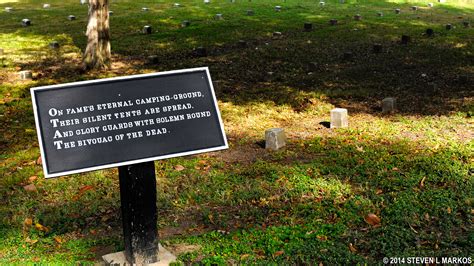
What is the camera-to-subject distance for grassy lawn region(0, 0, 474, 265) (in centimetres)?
572

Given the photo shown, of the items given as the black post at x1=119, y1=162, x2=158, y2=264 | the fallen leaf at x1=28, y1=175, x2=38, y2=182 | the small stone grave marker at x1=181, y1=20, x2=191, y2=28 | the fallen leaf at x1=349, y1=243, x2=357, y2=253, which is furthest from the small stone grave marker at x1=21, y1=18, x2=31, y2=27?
the fallen leaf at x1=349, y1=243, x2=357, y2=253

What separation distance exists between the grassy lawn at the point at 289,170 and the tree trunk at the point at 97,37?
0.40 m

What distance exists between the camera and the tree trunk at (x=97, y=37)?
13844mm

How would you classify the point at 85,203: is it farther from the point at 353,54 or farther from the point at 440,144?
the point at 353,54

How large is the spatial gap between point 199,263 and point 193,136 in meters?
1.21

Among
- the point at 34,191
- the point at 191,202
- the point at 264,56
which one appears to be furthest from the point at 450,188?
the point at 264,56

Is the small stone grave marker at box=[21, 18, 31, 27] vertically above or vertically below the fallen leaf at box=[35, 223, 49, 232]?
below

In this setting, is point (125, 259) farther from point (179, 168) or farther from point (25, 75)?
point (25, 75)

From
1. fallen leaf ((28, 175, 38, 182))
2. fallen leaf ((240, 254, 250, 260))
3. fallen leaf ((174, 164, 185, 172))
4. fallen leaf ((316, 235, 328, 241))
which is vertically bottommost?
fallen leaf ((28, 175, 38, 182))

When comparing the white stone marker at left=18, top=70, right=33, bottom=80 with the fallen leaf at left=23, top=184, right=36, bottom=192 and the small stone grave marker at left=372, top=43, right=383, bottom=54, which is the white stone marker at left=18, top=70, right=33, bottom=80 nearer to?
the fallen leaf at left=23, top=184, right=36, bottom=192

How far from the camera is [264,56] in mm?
15758

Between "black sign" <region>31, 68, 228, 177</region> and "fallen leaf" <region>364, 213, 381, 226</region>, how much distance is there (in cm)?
193

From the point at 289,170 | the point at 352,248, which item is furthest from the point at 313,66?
the point at 352,248

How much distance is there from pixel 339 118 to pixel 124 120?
525 centimetres
